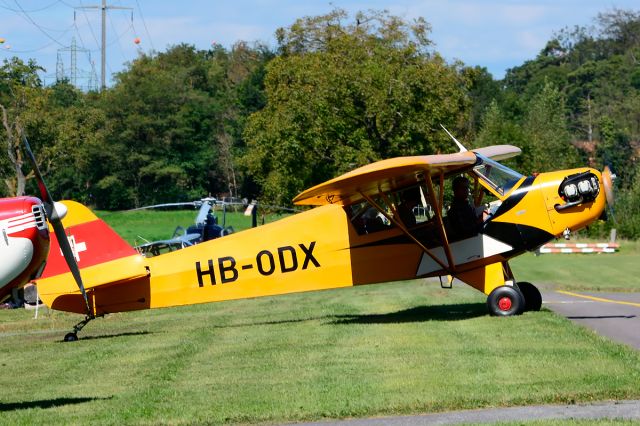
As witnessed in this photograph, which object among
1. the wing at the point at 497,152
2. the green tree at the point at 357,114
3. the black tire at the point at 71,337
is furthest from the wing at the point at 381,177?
the green tree at the point at 357,114

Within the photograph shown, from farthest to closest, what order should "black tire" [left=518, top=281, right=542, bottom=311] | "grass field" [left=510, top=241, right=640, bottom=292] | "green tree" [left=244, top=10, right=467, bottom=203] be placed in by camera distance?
"green tree" [left=244, top=10, right=467, bottom=203] < "grass field" [left=510, top=241, right=640, bottom=292] < "black tire" [left=518, top=281, right=542, bottom=311]

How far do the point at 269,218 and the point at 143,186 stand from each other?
34748mm

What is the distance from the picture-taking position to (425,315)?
59.8ft

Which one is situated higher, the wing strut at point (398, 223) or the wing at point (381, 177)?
the wing at point (381, 177)

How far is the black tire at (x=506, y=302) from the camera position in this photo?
661 inches

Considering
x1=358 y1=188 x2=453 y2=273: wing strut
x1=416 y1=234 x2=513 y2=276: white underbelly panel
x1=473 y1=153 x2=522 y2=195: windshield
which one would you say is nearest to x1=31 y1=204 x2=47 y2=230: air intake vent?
x1=358 y1=188 x2=453 y2=273: wing strut

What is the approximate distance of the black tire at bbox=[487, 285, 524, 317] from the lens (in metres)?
16.8

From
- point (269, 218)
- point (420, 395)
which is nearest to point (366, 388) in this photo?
point (420, 395)

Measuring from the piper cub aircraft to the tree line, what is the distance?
69.9 ft

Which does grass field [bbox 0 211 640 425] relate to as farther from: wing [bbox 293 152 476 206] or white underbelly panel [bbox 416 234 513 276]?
wing [bbox 293 152 476 206]

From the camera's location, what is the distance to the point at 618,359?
12.1 m

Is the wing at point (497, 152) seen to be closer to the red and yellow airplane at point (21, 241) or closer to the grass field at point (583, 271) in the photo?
the grass field at point (583, 271)

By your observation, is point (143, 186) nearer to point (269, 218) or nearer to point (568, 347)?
point (269, 218)

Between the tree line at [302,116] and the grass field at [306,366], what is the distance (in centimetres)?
2252
